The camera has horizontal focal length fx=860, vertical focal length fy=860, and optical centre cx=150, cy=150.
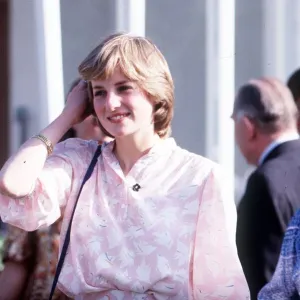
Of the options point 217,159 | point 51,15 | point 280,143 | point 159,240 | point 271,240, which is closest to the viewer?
point 159,240

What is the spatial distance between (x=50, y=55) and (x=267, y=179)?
190 cm

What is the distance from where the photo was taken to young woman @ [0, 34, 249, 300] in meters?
2.49

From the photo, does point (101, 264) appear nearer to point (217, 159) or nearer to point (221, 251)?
point (221, 251)

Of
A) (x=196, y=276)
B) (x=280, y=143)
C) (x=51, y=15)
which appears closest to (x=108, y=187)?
(x=196, y=276)

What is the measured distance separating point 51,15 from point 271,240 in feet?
6.70

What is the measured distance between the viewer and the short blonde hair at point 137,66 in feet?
8.38

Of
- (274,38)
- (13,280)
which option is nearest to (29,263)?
(13,280)

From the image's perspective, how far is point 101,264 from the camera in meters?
2.50

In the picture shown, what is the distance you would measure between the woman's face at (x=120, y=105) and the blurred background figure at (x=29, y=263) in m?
0.50

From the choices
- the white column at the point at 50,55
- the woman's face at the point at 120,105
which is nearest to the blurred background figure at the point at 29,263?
the woman's face at the point at 120,105

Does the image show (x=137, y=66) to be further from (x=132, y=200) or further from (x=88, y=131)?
(x=88, y=131)

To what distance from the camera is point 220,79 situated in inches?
199

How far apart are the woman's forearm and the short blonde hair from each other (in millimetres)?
255

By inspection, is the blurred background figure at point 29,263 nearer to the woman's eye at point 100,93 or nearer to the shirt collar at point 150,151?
the shirt collar at point 150,151
